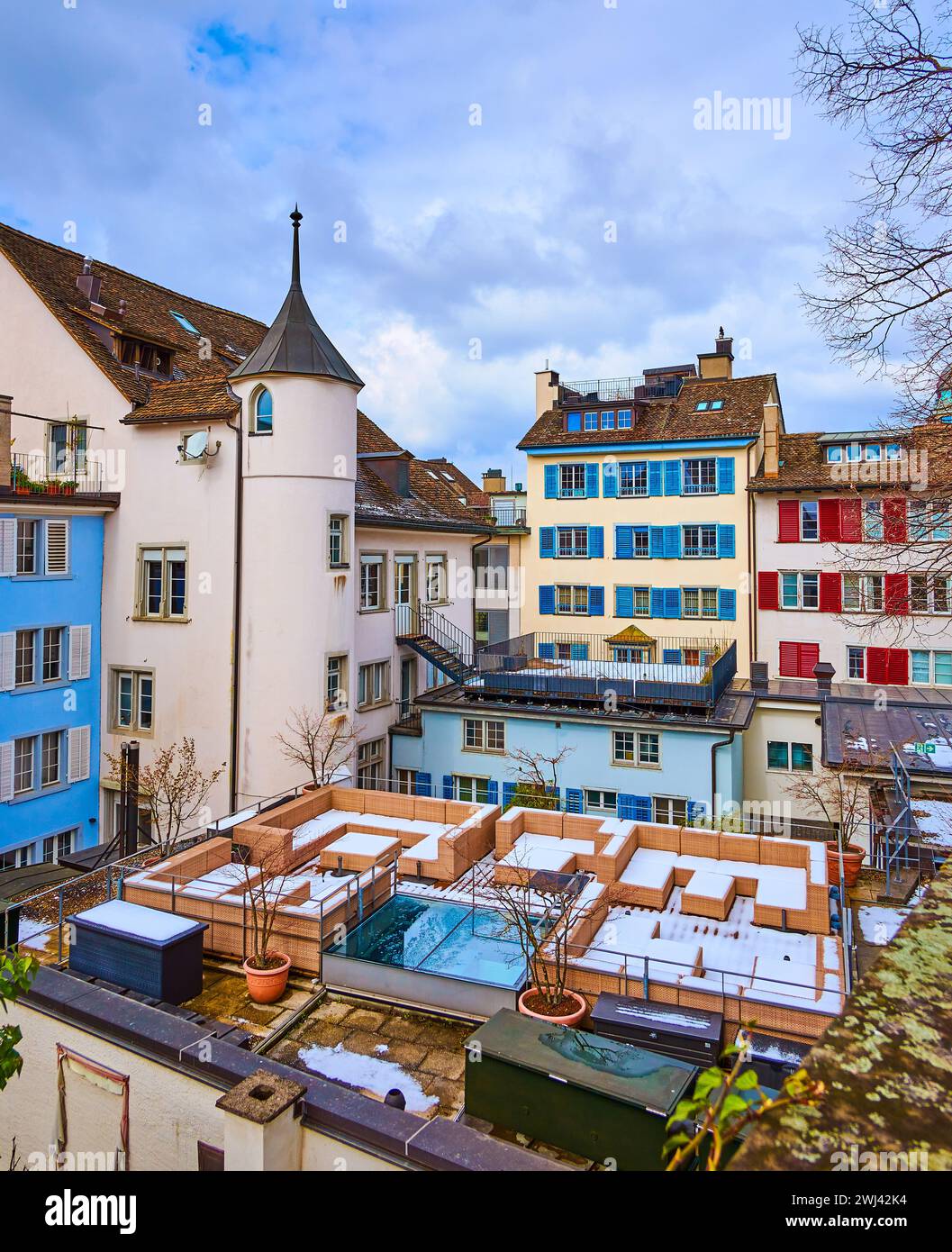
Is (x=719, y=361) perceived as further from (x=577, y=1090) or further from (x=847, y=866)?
(x=577, y=1090)

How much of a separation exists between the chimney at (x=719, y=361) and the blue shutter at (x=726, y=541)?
10013 millimetres

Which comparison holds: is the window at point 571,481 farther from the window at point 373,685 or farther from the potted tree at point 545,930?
the potted tree at point 545,930

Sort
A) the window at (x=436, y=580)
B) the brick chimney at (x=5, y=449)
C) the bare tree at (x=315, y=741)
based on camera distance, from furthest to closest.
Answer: the window at (x=436, y=580) < the bare tree at (x=315, y=741) < the brick chimney at (x=5, y=449)

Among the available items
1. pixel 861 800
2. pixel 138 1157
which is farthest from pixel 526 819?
pixel 138 1157

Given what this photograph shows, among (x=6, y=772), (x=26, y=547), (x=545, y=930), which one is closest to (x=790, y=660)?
(x=545, y=930)

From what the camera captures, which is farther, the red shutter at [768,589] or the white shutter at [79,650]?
the red shutter at [768,589]

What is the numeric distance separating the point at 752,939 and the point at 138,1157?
9.12 m

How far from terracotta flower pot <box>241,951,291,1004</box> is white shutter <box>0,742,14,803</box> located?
43.0 ft

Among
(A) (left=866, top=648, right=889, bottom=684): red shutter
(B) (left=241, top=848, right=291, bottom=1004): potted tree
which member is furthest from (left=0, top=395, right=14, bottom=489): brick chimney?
(A) (left=866, top=648, right=889, bottom=684): red shutter

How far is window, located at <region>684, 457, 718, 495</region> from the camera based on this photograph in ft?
116

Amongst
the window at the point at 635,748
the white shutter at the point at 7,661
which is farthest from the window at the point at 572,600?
the white shutter at the point at 7,661

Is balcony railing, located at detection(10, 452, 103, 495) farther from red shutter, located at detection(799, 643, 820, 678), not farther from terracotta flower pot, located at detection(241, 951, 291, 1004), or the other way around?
red shutter, located at detection(799, 643, 820, 678)

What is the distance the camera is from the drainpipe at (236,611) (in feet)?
75.6

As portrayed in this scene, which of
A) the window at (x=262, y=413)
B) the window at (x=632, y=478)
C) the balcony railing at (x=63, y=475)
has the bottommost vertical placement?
the balcony railing at (x=63, y=475)
